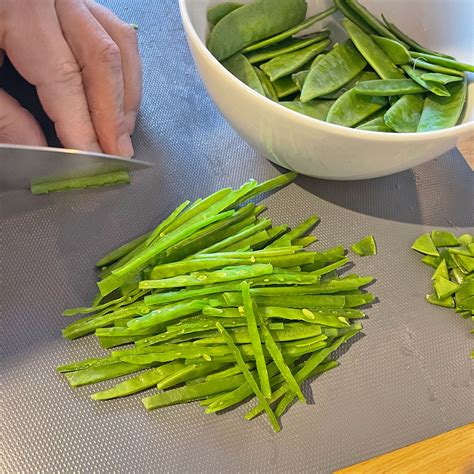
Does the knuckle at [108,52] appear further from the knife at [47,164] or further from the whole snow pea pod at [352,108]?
the whole snow pea pod at [352,108]

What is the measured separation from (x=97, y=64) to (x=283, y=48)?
411mm

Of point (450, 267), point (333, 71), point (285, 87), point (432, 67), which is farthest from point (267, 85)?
point (450, 267)

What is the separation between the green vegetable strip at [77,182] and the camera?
4.20ft

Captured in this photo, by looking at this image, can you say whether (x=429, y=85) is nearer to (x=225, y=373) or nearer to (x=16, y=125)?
(x=225, y=373)

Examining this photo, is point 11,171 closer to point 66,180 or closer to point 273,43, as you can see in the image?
point 66,180

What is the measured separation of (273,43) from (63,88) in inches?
18.4

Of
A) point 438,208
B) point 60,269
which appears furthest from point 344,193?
point 60,269

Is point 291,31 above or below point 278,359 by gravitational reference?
above

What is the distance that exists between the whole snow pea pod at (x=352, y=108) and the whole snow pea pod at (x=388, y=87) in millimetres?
21

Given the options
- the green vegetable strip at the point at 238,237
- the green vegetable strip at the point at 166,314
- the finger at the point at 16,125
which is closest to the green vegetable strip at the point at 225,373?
the green vegetable strip at the point at 166,314

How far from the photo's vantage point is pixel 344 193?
1.44 m

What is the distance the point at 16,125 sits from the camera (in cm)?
121

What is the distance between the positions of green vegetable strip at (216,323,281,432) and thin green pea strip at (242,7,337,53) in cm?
62

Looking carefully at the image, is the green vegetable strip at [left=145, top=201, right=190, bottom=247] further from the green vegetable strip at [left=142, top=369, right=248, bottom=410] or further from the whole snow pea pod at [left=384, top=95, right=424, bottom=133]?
the whole snow pea pod at [left=384, top=95, right=424, bottom=133]
